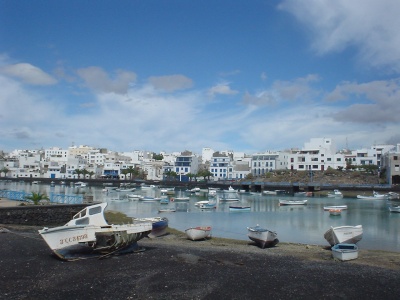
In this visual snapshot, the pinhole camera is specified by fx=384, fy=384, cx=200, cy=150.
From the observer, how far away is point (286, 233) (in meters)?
35.2

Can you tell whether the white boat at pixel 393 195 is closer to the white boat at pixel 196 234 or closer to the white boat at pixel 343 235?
the white boat at pixel 343 235

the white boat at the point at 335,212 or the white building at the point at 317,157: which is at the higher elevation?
the white building at the point at 317,157

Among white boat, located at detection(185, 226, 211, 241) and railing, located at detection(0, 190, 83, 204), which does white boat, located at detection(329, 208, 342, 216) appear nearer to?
white boat, located at detection(185, 226, 211, 241)

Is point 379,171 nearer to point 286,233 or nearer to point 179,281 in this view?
point 286,233

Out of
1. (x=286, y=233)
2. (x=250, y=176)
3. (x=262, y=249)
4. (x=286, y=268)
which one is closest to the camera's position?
(x=286, y=268)

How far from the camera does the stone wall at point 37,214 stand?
2966 cm

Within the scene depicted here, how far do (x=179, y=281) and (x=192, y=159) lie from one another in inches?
5579

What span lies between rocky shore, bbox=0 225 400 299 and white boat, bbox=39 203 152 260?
0.62 m

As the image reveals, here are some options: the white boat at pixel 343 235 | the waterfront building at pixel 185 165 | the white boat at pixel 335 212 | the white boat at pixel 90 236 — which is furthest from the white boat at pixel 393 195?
the waterfront building at pixel 185 165

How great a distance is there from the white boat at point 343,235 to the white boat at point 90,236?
11.7 m

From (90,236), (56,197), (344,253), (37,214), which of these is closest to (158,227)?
(37,214)

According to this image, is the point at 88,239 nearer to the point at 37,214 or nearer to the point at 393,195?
the point at 37,214

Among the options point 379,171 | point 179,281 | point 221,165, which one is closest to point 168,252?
point 179,281

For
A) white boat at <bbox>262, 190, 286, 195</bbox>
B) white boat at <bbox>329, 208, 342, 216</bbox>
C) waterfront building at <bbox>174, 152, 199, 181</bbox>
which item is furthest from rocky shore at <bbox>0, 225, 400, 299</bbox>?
waterfront building at <bbox>174, 152, 199, 181</bbox>
